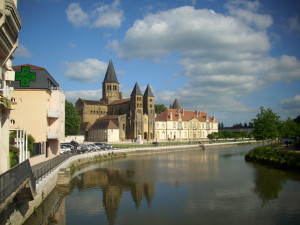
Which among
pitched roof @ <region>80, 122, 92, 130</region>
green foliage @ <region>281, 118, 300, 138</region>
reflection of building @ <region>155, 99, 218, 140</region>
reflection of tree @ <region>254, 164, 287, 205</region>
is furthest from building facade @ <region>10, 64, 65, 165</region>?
reflection of building @ <region>155, 99, 218, 140</region>

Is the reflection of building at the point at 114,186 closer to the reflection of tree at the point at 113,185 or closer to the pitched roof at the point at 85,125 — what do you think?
the reflection of tree at the point at 113,185

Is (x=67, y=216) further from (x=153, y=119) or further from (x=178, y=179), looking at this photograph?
(x=153, y=119)

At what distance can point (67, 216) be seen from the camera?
1730 cm

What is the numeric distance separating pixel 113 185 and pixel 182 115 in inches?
3185

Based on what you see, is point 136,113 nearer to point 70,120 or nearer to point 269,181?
point 70,120

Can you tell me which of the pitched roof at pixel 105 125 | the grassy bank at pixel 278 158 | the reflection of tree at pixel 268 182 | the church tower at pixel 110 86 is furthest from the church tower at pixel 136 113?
the reflection of tree at pixel 268 182

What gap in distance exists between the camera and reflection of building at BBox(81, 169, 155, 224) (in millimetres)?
19562

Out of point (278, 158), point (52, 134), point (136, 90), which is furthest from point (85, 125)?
point (278, 158)

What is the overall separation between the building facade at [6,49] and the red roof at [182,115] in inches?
3377

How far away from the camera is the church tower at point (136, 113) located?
89.8 m

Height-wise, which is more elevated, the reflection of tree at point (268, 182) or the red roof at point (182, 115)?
the red roof at point (182, 115)

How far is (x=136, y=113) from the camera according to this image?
9050 cm

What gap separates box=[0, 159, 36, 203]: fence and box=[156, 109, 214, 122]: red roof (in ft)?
289

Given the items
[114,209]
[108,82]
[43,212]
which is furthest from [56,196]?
[108,82]
